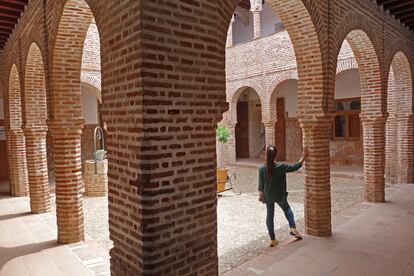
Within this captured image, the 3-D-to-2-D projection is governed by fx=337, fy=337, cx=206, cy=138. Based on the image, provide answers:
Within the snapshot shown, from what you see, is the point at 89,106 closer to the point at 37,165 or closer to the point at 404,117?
the point at 37,165

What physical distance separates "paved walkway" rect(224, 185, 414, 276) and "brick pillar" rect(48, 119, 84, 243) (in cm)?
316

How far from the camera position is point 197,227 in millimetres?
3580

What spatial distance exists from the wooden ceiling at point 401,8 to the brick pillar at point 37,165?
8.95 m

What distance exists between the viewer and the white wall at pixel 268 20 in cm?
1864

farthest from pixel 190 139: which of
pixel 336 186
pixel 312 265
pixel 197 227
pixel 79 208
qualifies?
pixel 336 186

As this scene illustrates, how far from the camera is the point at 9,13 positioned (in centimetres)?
815

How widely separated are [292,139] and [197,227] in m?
14.6

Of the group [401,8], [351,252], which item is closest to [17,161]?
[351,252]

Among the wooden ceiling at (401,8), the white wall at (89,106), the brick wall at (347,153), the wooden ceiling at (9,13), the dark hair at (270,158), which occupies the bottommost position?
the brick wall at (347,153)

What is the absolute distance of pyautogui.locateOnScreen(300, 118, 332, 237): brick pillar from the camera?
6188mm

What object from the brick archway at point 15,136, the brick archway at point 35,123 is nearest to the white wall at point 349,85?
the brick archway at point 35,123

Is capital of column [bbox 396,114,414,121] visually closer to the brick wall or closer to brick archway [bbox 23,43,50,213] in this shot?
the brick wall

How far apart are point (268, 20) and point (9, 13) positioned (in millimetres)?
13962

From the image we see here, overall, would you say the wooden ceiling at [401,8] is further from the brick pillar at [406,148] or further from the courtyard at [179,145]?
the brick pillar at [406,148]
